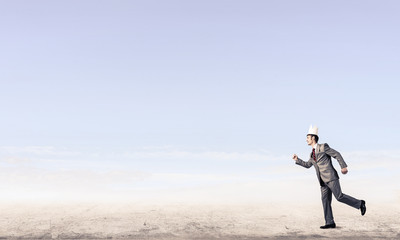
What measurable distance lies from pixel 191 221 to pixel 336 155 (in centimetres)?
323

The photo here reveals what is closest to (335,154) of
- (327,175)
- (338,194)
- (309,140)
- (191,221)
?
(327,175)

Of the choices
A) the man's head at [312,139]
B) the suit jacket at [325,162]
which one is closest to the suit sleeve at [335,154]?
the suit jacket at [325,162]

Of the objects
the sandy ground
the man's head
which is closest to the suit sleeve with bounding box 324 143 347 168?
the man's head

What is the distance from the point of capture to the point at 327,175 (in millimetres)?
9094

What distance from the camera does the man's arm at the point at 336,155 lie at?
28.8 ft

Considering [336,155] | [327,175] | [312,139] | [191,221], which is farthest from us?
[191,221]

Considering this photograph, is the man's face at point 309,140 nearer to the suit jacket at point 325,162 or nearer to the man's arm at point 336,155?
the suit jacket at point 325,162

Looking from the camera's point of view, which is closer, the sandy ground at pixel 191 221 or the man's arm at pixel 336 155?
the sandy ground at pixel 191 221

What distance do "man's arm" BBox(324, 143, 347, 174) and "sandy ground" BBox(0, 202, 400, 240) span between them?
121cm

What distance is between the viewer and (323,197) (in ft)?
30.6

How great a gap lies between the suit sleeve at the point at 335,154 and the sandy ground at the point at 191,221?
1276 mm

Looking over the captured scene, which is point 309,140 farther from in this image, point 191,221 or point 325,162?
point 191,221

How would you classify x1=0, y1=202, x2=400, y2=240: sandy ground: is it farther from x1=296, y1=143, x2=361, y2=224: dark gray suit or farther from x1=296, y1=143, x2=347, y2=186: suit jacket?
x1=296, y1=143, x2=347, y2=186: suit jacket

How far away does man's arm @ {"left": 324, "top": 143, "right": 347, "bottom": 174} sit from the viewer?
877cm
